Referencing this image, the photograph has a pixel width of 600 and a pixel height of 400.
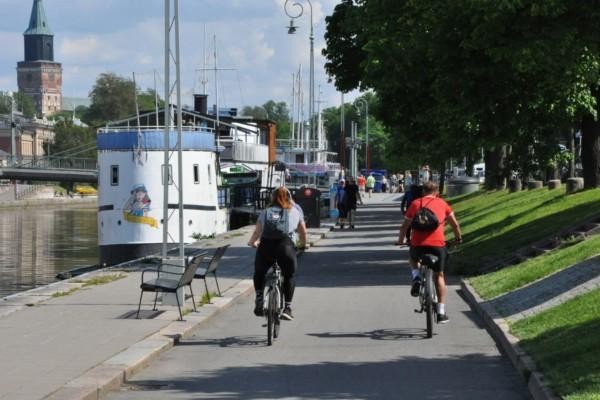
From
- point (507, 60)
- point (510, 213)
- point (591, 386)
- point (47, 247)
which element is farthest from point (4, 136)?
point (591, 386)

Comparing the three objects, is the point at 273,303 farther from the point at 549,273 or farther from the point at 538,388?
the point at 549,273

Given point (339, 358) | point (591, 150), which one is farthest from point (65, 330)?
point (591, 150)

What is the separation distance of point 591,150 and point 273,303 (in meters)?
19.6

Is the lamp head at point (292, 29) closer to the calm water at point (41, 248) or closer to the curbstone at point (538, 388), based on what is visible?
the calm water at point (41, 248)

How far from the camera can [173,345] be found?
1432cm

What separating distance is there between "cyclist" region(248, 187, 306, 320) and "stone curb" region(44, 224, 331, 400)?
1151mm

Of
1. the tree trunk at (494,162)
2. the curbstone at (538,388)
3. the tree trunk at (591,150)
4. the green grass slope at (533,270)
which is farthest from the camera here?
the tree trunk at (494,162)

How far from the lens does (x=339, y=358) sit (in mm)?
13180

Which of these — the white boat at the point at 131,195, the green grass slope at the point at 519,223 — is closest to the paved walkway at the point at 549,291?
the green grass slope at the point at 519,223

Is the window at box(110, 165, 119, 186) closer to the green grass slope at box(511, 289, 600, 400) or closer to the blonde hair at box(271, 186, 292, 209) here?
the blonde hair at box(271, 186, 292, 209)

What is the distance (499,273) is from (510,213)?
48.0 feet

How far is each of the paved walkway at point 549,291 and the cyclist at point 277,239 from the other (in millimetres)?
2785

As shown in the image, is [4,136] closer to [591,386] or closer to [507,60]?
[507,60]

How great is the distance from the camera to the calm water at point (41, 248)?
3881 centimetres
